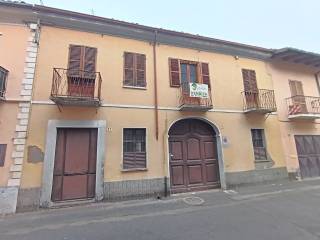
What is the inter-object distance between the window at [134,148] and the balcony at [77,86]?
1706 mm

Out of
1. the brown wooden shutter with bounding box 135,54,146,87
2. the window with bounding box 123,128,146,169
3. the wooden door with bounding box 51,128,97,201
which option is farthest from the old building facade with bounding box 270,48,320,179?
the wooden door with bounding box 51,128,97,201

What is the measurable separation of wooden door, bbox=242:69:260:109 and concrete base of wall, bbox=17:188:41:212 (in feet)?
31.0

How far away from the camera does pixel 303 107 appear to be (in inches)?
451

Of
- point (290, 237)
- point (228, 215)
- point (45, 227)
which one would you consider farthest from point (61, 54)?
point (290, 237)

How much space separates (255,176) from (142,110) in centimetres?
603

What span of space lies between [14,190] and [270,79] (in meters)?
12.3

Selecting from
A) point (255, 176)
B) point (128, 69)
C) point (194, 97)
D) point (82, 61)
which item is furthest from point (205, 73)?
point (82, 61)

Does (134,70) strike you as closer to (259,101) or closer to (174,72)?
(174,72)

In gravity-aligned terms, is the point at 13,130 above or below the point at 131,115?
below

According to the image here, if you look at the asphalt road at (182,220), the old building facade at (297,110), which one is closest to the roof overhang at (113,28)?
the old building facade at (297,110)

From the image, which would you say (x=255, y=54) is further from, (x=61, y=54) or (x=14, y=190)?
(x=14, y=190)

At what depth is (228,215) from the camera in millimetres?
6020

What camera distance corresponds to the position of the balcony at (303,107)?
1100cm

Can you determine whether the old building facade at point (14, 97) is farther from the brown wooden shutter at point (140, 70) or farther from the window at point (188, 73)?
the window at point (188, 73)
